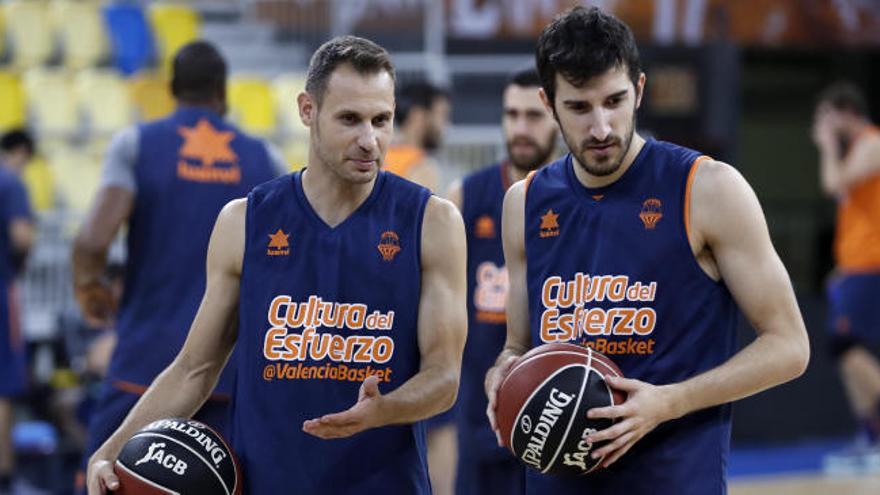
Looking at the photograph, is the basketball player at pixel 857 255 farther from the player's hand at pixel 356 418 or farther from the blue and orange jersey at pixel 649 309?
the player's hand at pixel 356 418

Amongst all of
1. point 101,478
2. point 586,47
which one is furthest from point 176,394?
point 586,47

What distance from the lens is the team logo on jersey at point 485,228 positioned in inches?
255

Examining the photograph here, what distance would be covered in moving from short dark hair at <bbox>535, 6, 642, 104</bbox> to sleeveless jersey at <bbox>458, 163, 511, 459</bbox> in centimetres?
253

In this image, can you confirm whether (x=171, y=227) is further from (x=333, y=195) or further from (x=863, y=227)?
(x=863, y=227)

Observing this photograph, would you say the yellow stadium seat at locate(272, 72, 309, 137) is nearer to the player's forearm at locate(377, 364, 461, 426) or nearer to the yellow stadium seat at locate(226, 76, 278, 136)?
the yellow stadium seat at locate(226, 76, 278, 136)

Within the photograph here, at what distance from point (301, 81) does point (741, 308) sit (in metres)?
10.4

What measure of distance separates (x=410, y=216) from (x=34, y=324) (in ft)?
26.7

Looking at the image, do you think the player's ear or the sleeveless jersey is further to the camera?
the sleeveless jersey

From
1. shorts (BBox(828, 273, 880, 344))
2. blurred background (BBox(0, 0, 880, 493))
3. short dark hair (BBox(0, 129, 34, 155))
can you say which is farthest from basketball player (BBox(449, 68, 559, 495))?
shorts (BBox(828, 273, 880, 344))

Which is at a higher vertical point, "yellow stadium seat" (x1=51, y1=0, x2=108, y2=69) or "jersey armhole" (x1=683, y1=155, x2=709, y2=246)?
"jersey armhole" (x1=683, y1=155, x2=709, y2=246)

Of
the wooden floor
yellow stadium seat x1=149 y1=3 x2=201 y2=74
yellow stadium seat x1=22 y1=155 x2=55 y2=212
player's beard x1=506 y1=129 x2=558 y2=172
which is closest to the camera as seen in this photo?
player's beard x1=506 y1=129 x2=558 y2=172

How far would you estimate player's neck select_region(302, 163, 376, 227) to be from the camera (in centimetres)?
403

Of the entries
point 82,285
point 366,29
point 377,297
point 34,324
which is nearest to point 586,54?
Answer: point 377,297

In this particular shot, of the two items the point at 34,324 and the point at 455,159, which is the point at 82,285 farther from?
the point at 455,159
